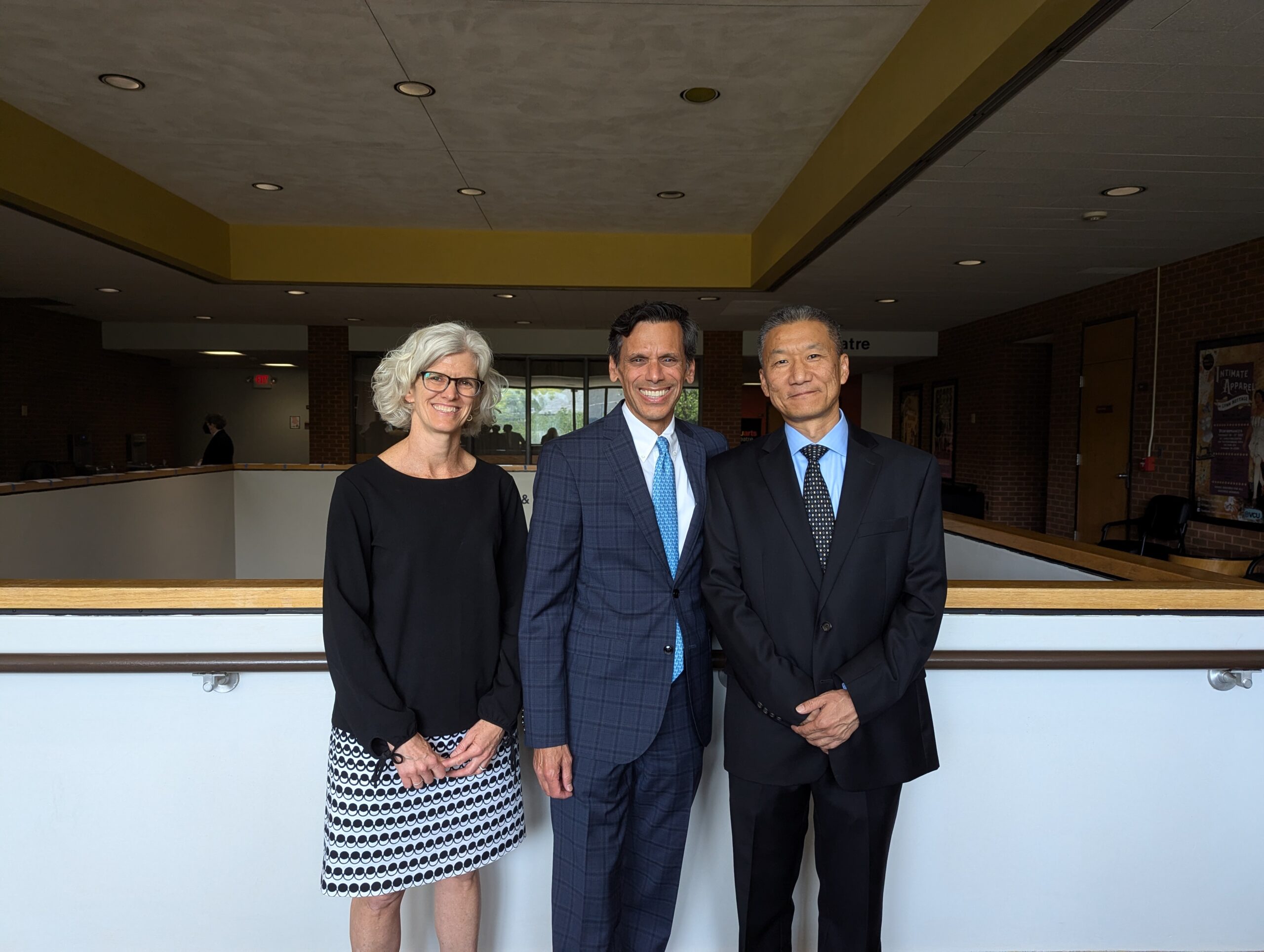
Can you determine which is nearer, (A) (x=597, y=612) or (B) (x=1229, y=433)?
(A) (x=597, y=612)

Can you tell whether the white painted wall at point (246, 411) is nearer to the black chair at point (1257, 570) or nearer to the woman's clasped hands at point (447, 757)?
the black chair at point (1257, 570)

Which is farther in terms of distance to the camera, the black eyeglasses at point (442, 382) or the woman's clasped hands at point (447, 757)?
the black eyeglasses at point (442, 382)

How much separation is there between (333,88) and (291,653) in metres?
3.37

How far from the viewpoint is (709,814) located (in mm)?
2029

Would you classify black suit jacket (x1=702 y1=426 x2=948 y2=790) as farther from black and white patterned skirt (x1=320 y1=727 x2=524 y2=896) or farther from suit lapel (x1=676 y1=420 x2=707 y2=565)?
black and white patterned skirt (x1=320 y1=727 x2=524 y2=896)

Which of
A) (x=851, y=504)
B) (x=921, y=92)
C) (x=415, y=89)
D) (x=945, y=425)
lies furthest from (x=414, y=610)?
(x=945, y=425)

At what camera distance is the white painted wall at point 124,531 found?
451cm

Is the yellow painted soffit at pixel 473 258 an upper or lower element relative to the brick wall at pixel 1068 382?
upper

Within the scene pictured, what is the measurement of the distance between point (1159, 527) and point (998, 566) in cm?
452

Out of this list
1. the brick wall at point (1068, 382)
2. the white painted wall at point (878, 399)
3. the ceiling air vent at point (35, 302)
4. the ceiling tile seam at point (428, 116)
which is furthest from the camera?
the white painted wall at point (878, 399)

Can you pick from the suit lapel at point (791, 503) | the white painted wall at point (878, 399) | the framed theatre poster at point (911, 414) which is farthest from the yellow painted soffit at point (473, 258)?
the white painted wall at point (878, 399)

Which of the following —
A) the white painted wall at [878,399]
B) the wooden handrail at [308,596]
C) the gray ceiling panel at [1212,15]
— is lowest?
the wooden handrail at [308,596]

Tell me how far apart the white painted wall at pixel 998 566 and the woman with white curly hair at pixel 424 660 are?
1.45m

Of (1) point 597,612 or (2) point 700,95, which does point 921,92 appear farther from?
(1) point 597,612
